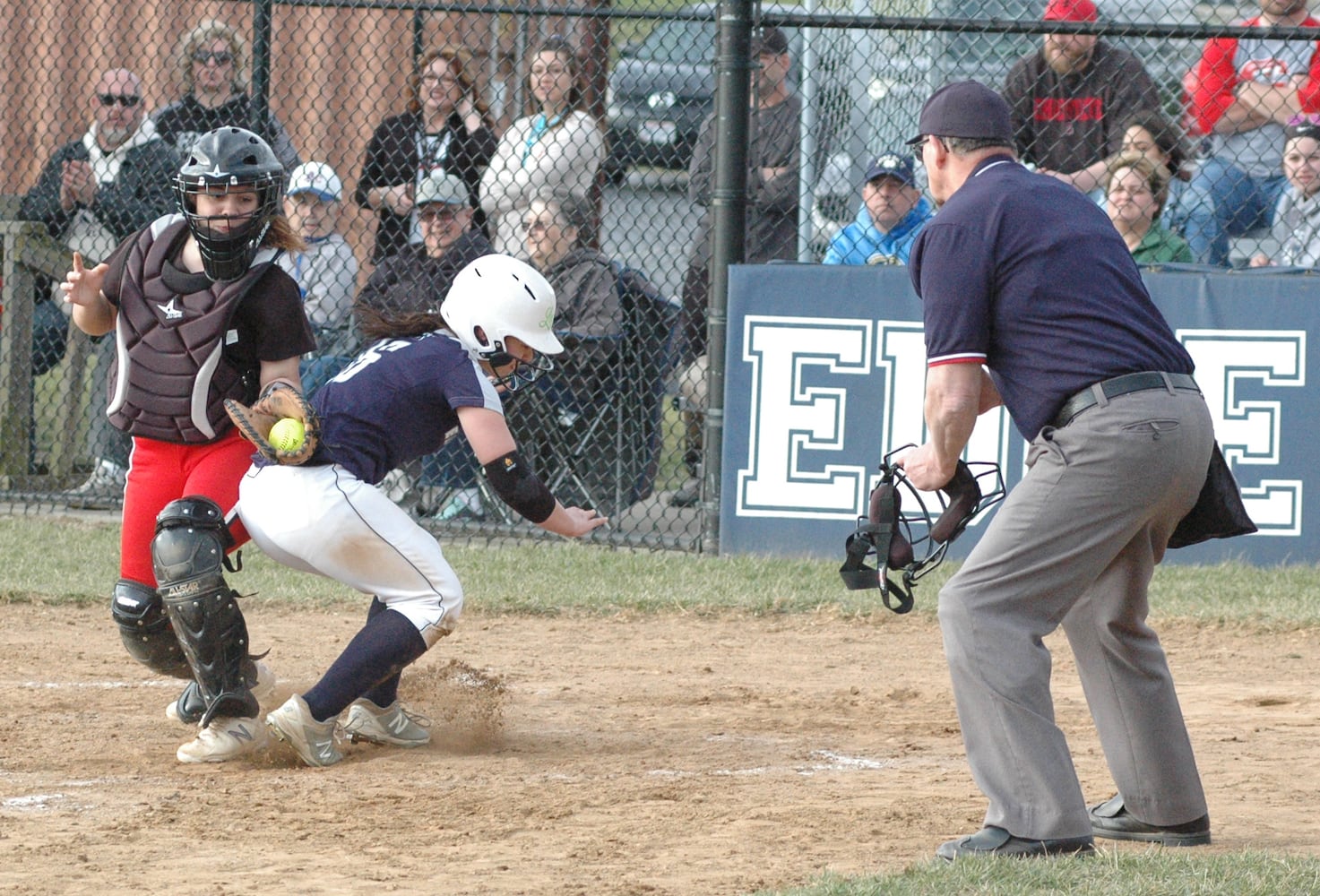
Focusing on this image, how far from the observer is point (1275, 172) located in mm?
9234

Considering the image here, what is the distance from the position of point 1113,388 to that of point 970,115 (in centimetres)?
74

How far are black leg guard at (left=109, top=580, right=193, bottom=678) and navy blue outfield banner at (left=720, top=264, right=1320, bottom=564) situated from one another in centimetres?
392

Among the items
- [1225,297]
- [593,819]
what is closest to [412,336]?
[593,819]

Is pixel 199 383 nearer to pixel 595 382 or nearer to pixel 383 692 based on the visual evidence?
pixel 383 692

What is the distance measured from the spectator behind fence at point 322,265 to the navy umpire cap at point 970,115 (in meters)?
5.88

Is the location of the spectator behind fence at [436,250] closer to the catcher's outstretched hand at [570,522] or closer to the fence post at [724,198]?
the fence post at [724,198]

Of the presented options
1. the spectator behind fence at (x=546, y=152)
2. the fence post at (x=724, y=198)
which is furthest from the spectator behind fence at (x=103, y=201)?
the fence post at (x=724, y=198)

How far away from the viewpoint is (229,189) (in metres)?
5.00

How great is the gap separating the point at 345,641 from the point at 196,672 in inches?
79.7

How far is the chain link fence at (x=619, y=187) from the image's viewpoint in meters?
8.94

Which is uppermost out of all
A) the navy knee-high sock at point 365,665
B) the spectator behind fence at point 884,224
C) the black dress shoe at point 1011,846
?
the spectator behind fence at point 884,224

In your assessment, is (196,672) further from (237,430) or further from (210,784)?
(237,430)

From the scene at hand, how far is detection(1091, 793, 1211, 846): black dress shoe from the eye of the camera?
4.25 metres

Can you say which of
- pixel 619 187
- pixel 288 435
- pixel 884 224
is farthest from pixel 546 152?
pixel 288 435
